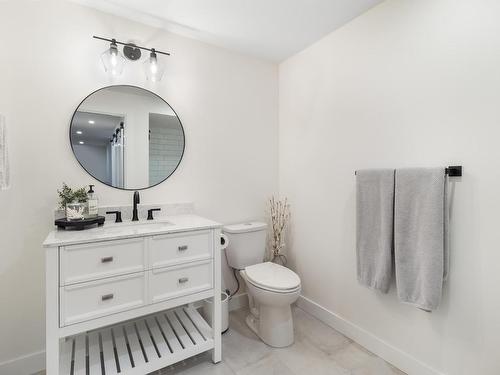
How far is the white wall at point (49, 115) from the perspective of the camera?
1525mm

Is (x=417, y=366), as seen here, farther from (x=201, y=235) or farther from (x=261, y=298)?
(x=201, y=235)

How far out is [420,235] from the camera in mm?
1425

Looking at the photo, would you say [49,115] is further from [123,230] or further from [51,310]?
Result: [51,310]

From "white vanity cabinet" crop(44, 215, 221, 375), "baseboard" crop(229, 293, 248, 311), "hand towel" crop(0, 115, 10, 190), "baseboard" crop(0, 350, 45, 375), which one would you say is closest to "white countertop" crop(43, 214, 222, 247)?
"white vanity cabinet" crop(44, 215, 221, 375)

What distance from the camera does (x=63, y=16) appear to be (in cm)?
165

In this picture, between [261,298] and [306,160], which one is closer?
[261,298]

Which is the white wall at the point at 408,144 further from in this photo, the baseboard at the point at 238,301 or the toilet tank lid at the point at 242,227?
the baseboard at the point at 238,301

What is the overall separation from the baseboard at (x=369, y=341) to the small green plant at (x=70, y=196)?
1.97 meters

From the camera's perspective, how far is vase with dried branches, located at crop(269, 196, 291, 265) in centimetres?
246

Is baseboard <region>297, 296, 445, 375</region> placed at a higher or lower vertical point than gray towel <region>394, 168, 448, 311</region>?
lower

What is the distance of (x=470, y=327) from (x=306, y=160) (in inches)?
59.8

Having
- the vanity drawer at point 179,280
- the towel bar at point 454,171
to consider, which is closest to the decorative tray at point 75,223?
the vanity drawer at point 179,280

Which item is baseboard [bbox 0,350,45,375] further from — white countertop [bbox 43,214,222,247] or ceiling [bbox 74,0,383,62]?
ceiling [bbox 74,0,383,62]

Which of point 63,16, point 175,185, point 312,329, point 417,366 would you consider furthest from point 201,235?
point 63,16
